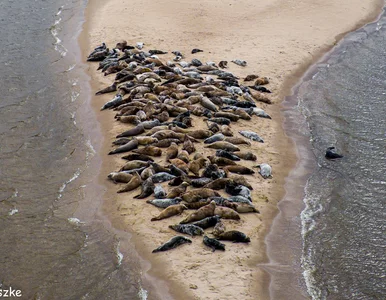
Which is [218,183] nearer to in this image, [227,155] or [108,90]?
[227,155]

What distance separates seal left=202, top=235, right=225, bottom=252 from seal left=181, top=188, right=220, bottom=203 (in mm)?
1255

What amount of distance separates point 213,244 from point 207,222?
62 cm

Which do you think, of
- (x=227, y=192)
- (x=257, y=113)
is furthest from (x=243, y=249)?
(x=257, y=113)

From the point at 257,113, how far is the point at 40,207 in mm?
6509

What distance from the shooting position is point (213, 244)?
9570 millimetres

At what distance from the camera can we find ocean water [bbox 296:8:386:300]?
9492mm

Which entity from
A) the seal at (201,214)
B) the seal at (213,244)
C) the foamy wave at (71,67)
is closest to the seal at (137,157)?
the seal at (201,214)

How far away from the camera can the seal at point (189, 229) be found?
990cm

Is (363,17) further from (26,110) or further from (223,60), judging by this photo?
(26,110)

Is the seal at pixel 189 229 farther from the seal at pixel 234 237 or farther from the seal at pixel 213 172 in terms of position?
the seal at pixel 213 172

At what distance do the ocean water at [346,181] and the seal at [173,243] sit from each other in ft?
6.50

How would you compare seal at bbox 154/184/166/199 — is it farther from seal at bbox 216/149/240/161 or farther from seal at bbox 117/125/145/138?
seal at bbox 117/125/145/138

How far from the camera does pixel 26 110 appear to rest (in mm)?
15344

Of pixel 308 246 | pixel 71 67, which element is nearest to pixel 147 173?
pixel 308 246
